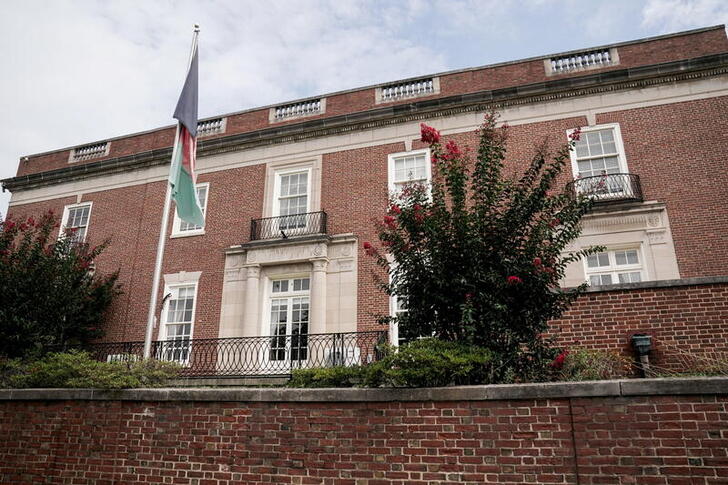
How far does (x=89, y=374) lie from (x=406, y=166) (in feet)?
36.2

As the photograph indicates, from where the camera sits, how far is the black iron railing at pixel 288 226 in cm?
1639

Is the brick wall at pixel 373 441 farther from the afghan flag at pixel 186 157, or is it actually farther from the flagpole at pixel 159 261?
the afghan flag at pixel 186 157

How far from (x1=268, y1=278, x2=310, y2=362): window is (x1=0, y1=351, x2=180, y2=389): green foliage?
242 inches

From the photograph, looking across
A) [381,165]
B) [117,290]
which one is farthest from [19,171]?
[381,165]

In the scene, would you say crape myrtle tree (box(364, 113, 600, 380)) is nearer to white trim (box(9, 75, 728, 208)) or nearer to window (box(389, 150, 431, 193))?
window (box(389, 150, 431, 193))

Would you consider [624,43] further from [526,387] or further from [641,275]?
[526,387]

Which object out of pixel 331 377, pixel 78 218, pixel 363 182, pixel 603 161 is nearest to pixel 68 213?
pixel 78 218

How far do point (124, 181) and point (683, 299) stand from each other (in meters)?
18.5

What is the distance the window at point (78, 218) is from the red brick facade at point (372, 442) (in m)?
13.0

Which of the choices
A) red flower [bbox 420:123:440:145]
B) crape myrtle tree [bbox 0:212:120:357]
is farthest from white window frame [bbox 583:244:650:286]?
crape myrtle tree [bbox 0:212:120:357]

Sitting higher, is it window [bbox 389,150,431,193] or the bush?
window [bbox 389,150,431,193]

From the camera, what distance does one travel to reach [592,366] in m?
7.76

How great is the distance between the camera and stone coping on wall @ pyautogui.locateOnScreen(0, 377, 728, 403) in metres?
5.36

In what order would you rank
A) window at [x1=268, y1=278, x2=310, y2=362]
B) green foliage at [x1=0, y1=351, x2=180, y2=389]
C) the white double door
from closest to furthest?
green foliage at [x1=0, y1=351, x2=180, y2=389], the white double door, window at [x1=268, y1=278, x2=310, y2=362]
